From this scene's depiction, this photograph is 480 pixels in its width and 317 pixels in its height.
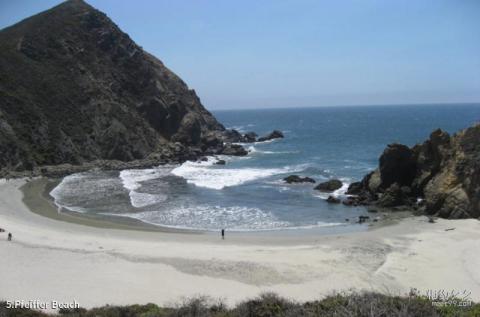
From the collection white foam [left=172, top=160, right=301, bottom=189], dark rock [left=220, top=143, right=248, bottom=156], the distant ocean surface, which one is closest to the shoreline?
the distant ocean surface

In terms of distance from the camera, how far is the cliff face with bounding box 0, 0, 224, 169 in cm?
5722

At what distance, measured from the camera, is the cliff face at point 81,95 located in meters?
57.2

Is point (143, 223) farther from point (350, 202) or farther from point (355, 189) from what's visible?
point (355, 189)

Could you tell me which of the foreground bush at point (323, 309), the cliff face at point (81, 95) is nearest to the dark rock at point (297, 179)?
the cliff face at point (81, 95)

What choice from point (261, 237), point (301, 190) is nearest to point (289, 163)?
point (301, 190)

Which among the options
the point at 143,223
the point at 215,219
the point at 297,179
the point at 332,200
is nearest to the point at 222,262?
the point at 215,219

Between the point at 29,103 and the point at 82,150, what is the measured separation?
9.33 metres

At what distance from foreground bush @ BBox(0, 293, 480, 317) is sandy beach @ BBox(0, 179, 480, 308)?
3995mm

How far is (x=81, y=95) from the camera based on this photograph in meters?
69.0

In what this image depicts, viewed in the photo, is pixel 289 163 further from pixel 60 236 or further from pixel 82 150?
pixel 60 236

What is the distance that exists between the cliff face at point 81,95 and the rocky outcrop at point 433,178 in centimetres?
3682

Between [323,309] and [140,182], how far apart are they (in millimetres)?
39979

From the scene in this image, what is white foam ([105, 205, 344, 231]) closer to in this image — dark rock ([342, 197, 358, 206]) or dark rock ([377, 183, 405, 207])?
dark rock ([342, 197, 358, 206])

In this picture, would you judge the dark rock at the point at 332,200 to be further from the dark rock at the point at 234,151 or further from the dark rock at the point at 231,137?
the dark rock at the point at 231,137
